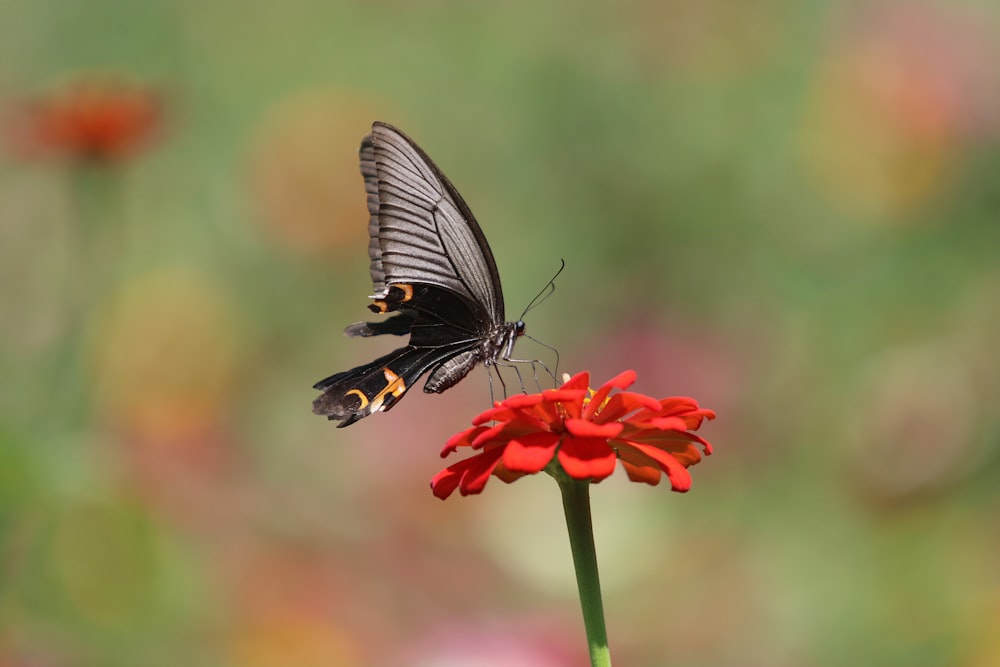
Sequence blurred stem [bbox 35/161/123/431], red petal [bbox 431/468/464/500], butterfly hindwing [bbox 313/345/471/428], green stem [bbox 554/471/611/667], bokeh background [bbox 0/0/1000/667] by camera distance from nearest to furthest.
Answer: green stem [bbox 554/471/611/667] < red petal [bbox 431/468/464/500] < butterfly hindwing [bbox 313/345/471/428] < bokeh background [bbox 0/0/1000/667] < blurred stem [bbox 35/161/123/431]

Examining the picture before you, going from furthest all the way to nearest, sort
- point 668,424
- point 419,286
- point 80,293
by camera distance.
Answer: point 80,293 → point 419,286 → point 668,424

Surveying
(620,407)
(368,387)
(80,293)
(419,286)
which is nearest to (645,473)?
(620,407)

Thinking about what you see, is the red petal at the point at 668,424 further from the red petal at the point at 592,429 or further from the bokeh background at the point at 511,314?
the bokeh background at the point at 511,314

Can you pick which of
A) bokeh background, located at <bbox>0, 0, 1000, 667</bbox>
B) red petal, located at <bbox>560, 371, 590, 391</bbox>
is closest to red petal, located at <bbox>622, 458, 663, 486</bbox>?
red petal, located at <bbox>560, 371, 590, 391</bbox>

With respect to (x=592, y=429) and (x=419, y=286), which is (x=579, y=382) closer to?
(x=592, y=429)

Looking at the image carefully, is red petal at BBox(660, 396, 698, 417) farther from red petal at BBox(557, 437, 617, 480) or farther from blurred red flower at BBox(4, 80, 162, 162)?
blurred red flower at BBox(4, 80, 162, 162)

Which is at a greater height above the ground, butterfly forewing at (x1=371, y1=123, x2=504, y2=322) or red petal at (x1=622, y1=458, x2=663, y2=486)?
butterfly forewing at (x1=371, y1=123, x2=504, y2=322)

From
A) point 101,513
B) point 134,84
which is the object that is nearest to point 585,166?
point 134,84
